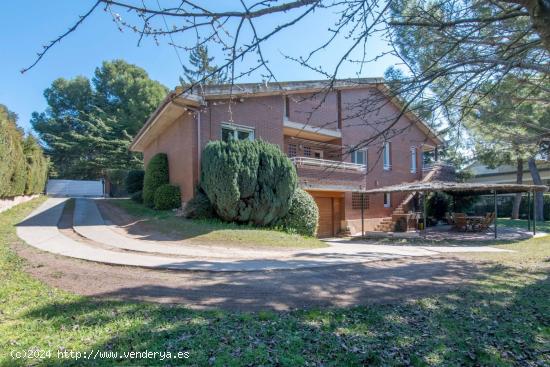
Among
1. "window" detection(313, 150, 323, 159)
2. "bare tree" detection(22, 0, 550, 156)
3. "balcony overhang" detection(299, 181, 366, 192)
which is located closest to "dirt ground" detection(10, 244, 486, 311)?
"bare tree" detection(22, 0, 550, 156)

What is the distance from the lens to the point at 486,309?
17.4ft

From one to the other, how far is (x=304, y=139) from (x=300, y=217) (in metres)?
6.69

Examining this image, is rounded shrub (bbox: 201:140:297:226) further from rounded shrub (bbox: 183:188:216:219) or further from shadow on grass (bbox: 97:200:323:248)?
shadow on grass (bbox: 97:200:323:248)

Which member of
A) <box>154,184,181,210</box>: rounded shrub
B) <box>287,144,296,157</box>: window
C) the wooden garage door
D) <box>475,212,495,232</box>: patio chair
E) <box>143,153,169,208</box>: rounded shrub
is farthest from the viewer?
the wooden garage door

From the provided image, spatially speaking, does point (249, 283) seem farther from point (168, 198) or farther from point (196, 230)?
point (168, 198)

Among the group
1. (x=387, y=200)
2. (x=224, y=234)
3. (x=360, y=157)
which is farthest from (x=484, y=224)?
(x=224, y=234)

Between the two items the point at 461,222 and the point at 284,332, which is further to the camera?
the point at 461,222

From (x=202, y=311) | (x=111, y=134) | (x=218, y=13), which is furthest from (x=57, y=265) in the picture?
(x=111, y=134)

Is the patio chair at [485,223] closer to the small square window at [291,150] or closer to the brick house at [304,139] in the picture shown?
Result: the brick house at [304,139]

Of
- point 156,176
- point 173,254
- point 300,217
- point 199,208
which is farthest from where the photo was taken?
point 156,176

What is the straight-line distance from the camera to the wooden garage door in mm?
18781

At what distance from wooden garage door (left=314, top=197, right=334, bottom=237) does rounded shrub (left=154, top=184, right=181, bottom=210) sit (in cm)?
799

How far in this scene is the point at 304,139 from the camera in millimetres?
19203

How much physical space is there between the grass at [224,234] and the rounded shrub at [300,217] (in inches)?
40.1
